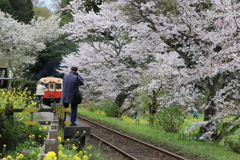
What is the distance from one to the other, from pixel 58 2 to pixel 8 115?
4692 cm

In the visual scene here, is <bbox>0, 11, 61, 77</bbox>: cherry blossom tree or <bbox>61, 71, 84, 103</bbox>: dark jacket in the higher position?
<bbox>0, 11, 61, 77</bbox>: cherry blossom tree

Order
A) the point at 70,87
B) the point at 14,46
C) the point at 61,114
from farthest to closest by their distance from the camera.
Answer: the point at 14,46 → the point at 70,87 → the point at 61,114

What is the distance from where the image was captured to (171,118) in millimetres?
12734

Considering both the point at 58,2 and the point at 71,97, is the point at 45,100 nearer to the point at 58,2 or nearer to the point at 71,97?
the point at 71,97

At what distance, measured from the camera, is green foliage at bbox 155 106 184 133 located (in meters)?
12.4

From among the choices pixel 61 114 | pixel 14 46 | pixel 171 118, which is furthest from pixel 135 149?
pixel 14 46

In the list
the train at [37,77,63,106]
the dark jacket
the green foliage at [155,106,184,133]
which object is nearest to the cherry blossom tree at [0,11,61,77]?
the train at [37,77,63,106]

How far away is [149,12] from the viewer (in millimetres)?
10875

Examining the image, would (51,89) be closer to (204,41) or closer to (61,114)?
(204,41)

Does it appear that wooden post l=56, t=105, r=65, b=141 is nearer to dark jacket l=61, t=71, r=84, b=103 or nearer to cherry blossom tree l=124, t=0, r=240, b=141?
dark jacket l=61, t=71, r=84, b=103

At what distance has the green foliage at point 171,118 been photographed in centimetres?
1245

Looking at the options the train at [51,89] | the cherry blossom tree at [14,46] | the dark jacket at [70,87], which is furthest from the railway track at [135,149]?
the cherry blossom tree at [14,46]

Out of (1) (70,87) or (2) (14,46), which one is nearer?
(1) (70,87)

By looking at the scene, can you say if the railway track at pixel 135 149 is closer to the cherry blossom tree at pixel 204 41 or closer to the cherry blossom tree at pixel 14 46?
the cherry blossom tree at pixel 204 41
